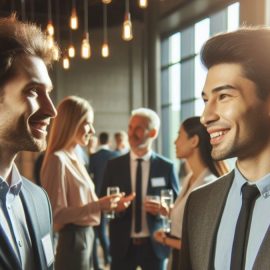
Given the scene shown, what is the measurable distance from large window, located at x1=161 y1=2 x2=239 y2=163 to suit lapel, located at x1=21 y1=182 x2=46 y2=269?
7670mm

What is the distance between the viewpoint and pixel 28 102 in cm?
150

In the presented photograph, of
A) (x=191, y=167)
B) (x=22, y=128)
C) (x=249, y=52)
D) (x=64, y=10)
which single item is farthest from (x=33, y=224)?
(x=64, y=10)

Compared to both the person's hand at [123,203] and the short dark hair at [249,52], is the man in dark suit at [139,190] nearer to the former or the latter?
the person's hand at [123,203]

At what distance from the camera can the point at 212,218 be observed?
4.94 feet

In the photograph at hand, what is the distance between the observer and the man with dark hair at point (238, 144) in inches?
53.0

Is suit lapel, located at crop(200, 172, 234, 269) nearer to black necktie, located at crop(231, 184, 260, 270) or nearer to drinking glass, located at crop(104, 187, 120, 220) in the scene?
black necktie, located at crop(231, 184, 260, 270)

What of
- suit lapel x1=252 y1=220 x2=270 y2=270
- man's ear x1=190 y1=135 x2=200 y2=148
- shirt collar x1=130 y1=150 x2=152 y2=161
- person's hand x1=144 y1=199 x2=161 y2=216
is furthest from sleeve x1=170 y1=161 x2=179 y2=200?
suit lapel x1=252 y1=220 x2=270 y2=270

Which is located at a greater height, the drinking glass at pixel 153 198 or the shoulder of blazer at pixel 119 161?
the shoulder of blazer at pixel 119 161

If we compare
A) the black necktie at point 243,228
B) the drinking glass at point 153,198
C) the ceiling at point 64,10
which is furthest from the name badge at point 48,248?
the ceiling at point 64,10

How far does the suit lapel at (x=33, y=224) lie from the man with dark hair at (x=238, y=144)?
21.8 inches

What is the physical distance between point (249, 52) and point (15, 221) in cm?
100

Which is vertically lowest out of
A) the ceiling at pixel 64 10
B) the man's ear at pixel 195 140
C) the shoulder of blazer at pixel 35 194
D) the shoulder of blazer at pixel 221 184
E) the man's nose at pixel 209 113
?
the shoulder of blazer at pixel 35 194

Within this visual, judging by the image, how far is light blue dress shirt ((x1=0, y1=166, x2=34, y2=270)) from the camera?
142 cm

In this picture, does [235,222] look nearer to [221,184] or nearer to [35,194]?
[221,184]
